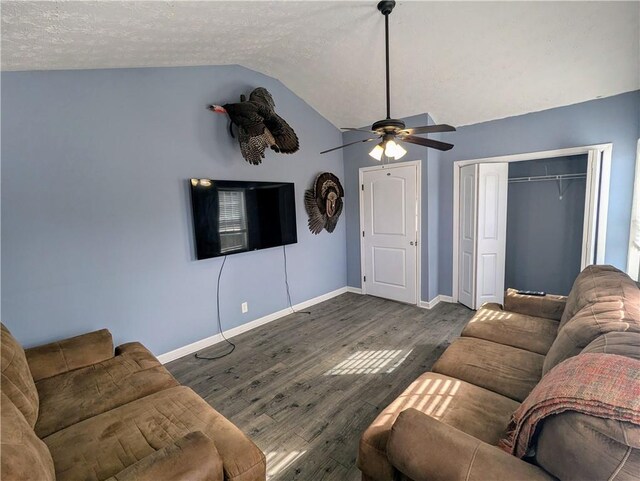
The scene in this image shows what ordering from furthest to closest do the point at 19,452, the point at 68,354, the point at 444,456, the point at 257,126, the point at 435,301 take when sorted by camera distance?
1. the point at 435,301
2. the point at 257,126
3. the point at 68,354
4. the point at 444,456
5. the point at 19,452

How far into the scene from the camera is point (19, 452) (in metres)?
0.98

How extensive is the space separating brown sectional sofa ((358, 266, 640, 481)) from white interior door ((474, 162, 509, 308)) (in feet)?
4.79

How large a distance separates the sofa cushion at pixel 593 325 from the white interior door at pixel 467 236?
2299mm

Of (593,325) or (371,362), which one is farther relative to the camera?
(371,362)

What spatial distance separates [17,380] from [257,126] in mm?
2538

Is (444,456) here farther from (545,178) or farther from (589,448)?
(545,178)

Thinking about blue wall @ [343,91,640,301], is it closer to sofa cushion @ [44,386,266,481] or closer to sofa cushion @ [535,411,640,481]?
sofa cushion @ [535,411,640,481]

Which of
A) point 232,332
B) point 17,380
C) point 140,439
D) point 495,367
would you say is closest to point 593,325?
point 495,367

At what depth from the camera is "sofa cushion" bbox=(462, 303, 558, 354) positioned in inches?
83.4

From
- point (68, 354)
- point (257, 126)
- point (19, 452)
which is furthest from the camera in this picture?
point (257, 126)

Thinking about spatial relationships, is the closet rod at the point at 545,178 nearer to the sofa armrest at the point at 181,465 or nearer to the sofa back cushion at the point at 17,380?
the sofa armrest at the point at 181,465

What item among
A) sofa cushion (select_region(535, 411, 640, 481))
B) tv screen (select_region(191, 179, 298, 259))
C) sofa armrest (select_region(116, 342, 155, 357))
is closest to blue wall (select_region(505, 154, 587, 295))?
tv screen (select_region(191, 179, 298, 259))

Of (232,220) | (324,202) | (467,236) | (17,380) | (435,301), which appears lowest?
(435,301)

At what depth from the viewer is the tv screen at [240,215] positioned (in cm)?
310
